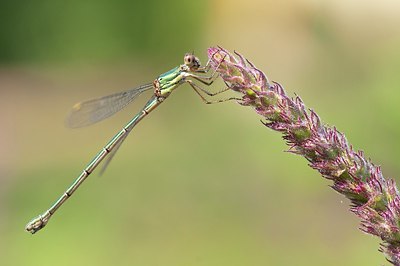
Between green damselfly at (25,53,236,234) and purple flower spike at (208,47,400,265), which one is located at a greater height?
green damselfly at (25,53,236,234)

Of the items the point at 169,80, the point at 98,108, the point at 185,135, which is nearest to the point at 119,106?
the point at 98,108

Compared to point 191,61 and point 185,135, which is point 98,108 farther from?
point 185,135

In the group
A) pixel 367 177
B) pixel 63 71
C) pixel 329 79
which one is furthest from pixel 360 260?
pixel 63 71

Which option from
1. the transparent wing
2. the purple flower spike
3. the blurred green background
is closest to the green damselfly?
the transparent wing

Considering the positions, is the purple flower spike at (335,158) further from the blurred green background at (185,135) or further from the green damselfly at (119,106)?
the blurred green background at (185,135)

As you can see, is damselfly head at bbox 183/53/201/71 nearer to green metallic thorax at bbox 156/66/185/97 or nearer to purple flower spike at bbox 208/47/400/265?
green metallic thorax at bbox 156/66/185/97

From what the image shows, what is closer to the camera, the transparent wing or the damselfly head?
the damselfly head
